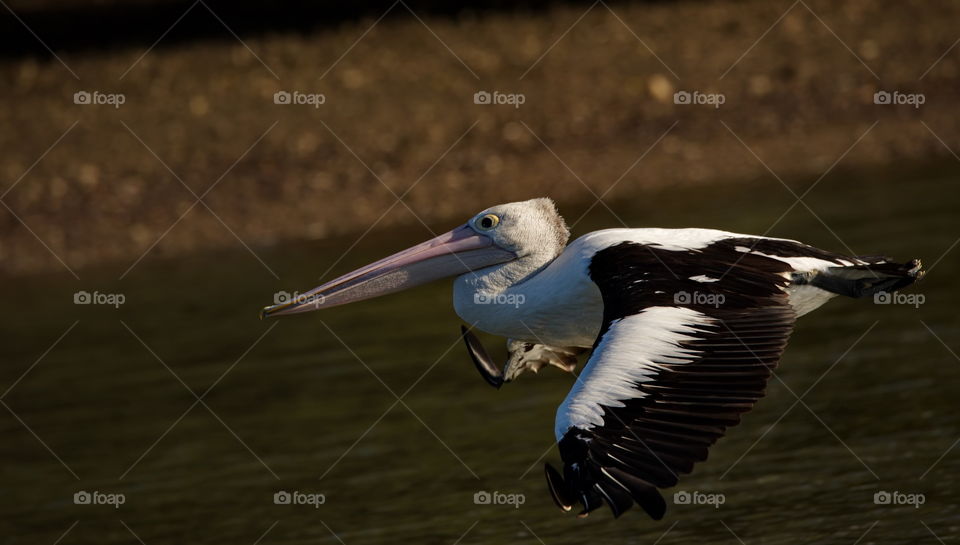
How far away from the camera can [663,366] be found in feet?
19.8

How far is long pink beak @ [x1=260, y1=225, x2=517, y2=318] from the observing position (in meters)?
7.90

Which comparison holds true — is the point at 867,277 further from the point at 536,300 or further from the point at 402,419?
the point at 402,419

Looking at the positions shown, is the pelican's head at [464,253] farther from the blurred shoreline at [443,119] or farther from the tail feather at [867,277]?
the blurred shoreline at [443,119]

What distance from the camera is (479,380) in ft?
35.9

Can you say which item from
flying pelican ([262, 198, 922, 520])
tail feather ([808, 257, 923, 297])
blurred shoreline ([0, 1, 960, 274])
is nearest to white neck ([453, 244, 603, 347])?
flying pelican ([262, 198, 922, 520])

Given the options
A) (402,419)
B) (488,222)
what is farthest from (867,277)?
(402,419)

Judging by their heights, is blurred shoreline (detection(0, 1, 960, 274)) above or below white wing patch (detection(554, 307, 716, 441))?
above

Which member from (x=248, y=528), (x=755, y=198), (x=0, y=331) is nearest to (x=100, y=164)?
(x=0, y=331)

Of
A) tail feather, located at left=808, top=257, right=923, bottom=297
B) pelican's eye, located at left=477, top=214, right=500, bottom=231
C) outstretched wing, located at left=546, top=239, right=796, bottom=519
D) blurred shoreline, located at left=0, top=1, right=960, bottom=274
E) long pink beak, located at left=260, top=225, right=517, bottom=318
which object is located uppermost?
blurred shoreline, located at left=0, top=1, right=960, bottom=274

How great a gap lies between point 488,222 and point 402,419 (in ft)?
8.31

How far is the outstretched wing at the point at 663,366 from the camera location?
18.2ft

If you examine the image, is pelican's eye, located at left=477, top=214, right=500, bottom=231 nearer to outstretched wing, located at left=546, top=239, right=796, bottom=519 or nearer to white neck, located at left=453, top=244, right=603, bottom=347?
white neck, located at left=453, top=244, right=603, bottom=347

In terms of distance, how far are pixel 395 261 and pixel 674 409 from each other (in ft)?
8.25

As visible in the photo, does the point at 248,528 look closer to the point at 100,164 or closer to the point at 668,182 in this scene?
the point at 668,182
